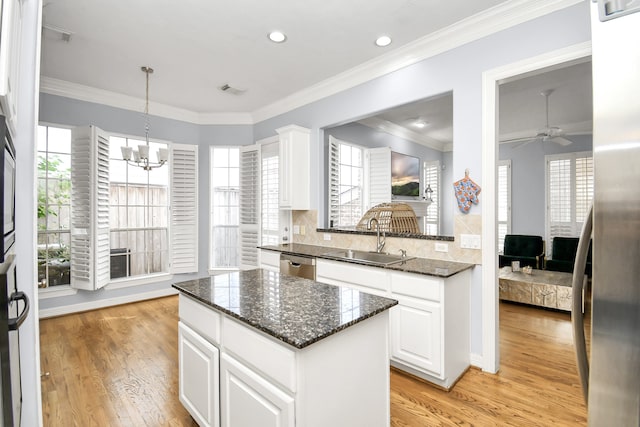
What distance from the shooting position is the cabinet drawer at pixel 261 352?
1.20 metres

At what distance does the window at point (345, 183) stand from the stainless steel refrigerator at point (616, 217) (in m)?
3.56

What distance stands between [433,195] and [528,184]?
1.83 metres

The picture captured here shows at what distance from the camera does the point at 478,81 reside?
264 cm

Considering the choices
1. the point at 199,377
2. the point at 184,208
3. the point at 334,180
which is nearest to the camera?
the point at 199,377

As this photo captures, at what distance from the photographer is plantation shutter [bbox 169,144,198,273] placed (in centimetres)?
488

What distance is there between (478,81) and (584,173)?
4689 millimetres

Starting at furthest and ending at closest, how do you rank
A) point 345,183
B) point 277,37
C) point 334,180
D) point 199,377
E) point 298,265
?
1. point 345,183
2. point 334,180
3. point 298,265
4. point 277,37
5. point 199,377

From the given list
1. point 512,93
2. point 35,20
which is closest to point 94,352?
point 35,20

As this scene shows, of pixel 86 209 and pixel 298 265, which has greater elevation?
pixel 86 209

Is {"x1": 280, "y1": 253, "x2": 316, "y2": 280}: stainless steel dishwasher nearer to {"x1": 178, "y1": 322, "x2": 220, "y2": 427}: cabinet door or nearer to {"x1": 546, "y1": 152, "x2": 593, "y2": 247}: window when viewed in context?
{"x1": 178, "y1": 322, "x2": 220, "y2": 427}: cabinet door

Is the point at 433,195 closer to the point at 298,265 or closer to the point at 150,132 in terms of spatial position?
the point at 298,265

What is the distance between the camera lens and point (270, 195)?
4.61 m

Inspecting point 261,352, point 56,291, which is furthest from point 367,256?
point 56,291

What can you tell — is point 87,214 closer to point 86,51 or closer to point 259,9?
point 86,51
